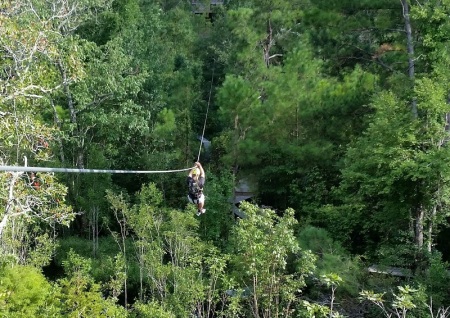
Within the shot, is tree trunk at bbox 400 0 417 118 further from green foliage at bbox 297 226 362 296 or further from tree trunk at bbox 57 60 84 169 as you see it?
tree trunk at bbox 57 60 84 169

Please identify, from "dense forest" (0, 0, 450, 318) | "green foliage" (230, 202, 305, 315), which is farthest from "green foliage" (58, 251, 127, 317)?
"green foliage" (230, 202, 305, 315)

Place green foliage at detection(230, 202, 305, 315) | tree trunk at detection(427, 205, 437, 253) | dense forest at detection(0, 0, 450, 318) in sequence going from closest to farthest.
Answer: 1. green foliage at detection(230, 202, 305, 315)
2. dense forest at detection(0, 0, 450, 318)
3. tree trunk at detection(427, 205, 437, 253)

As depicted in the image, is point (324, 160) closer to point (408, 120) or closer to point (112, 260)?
point (408, 120)

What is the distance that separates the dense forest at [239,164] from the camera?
24.8ft

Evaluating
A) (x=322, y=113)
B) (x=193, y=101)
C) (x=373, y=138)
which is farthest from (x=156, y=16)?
(x=373, y=138)

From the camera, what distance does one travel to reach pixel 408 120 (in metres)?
8.38

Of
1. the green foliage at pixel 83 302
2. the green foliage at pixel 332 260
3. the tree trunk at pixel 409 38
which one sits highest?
the tree trunk at pixel 409 38

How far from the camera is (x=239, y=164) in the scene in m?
12.1

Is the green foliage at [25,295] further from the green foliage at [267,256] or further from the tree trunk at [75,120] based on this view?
the tree trunk at [75,120]

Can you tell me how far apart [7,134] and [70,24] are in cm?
477

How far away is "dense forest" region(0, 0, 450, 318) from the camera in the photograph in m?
7.57

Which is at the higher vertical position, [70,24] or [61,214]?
[70,24]

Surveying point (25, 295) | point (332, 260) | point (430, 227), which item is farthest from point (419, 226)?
point (25, 295)

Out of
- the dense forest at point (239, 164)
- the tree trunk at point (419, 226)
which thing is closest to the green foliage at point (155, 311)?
the dense forest at point (239, 164)
